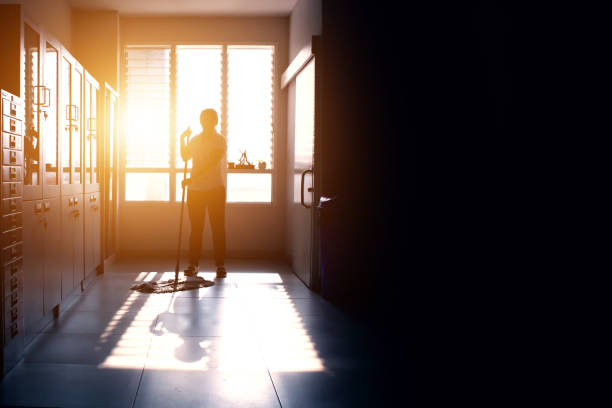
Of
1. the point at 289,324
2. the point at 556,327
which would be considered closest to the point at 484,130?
the point at 556,327

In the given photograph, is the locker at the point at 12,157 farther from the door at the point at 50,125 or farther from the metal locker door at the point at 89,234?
the metal locker door at the point at 89,234

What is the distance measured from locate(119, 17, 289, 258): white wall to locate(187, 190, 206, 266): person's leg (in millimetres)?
1297

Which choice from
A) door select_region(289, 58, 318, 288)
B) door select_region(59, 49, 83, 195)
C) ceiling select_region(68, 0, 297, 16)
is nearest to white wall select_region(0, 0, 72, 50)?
ceiling select_region(68, 0, 297, 16)

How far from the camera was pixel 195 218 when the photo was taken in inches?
221

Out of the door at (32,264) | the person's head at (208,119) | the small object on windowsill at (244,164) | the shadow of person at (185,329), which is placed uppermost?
the person's head at (208,119)

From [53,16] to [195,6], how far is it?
1551 millimetres

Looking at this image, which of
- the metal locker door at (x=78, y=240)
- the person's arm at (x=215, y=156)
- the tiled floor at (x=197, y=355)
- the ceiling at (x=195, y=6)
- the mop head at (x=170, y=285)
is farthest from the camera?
the ceiling at (x=195, y=6)

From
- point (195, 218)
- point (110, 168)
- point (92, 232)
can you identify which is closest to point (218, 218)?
point (195, 218)

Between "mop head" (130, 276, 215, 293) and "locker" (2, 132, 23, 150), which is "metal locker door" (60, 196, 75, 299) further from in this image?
"locker" (2, 132, 23, 150)

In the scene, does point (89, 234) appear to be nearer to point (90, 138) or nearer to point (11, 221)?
point (90, 138)

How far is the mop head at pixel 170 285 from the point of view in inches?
185

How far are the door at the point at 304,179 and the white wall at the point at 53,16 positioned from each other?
2.50 m

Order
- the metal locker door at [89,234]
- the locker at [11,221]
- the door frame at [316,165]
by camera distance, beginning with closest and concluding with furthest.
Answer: the locker at [11,221] < the door frame at [316,165] < the metal locker door at [89,234]

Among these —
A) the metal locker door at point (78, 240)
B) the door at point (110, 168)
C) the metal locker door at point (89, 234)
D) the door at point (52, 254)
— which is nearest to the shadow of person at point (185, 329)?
the door at point (52, 254)
